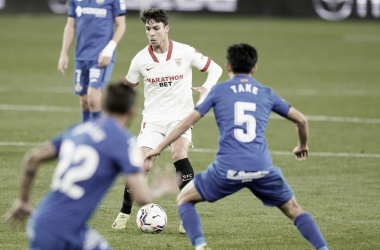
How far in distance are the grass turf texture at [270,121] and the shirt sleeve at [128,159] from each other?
2.33 m

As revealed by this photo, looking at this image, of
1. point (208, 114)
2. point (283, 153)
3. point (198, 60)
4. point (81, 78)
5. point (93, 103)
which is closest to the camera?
point (198, 60)

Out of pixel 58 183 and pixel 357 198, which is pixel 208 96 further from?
pixel 357 198

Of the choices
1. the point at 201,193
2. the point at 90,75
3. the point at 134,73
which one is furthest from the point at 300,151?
the point at 90,75

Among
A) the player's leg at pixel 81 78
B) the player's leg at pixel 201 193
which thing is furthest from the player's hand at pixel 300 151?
the player's leg at pixel 81 78

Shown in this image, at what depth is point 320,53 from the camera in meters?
27.9

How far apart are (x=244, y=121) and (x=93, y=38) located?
5078 mm

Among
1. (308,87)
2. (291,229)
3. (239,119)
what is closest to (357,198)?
(291,229)

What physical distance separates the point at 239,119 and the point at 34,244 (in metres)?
2.08

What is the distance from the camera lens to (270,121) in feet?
49.9

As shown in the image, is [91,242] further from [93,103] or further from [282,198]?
[93,103]

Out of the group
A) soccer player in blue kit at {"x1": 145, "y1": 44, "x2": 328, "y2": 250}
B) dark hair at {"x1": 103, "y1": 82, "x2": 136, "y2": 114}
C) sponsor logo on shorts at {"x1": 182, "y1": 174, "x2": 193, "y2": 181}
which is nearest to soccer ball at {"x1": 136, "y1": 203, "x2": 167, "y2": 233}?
sponsor logo on shorts at {"x1": 182, "y1": 174, "x2": 193, "y2": 181}

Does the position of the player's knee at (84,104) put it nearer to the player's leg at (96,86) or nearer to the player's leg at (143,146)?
the player's leg at (96,86)

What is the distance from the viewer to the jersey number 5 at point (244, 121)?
5660 mm

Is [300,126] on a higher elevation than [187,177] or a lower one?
higher
